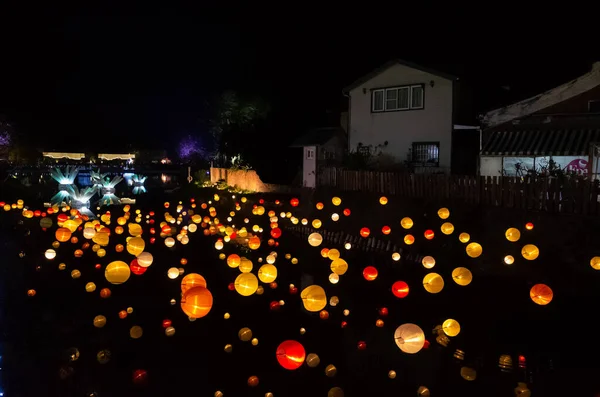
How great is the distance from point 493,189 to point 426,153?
7.51 metres

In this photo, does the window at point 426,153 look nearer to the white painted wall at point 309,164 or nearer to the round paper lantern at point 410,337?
the white painted wall at point 309,164

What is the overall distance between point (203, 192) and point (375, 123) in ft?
46.8

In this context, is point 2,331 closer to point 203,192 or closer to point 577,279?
point 577,279

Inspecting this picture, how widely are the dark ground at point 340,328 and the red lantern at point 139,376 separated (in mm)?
82

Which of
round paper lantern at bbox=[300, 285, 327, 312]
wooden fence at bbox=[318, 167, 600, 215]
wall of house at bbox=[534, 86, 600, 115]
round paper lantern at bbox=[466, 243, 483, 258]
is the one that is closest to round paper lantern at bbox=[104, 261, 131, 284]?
round paper lantern at bbox=[300, 285, 327, 312]

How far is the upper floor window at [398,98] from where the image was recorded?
2011 centimetres

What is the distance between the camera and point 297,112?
3438cm

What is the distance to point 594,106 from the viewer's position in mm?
14797

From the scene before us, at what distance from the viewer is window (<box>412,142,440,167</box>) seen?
19.8 m

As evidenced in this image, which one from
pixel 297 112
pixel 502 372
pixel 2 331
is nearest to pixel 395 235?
pixel 502 372

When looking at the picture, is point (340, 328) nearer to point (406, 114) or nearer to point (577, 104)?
point (577, 104)

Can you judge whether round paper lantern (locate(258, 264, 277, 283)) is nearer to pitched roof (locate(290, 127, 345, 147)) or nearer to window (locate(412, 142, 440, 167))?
window (locate(412, 142, 440, 167))

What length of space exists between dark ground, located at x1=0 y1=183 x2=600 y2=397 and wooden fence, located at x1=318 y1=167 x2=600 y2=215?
47 centimetres

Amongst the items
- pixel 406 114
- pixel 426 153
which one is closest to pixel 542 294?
pixel 426 153
